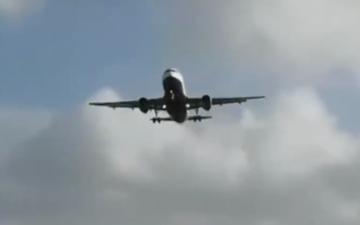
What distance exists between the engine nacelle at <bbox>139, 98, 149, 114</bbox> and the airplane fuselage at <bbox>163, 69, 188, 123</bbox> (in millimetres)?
4039

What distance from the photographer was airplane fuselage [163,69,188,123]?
470ft

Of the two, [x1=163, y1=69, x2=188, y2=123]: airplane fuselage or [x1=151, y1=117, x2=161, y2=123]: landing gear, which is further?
[x1=151, y1=117, x2=161, y2=123]: landing gear

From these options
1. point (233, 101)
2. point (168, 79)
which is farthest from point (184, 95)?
point (233, 101)

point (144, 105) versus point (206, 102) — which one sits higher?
point (206, 102)

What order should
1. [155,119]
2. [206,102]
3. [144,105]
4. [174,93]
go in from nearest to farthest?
1. [174,93]
2. [144,105]
3. [206,102]
4. [155,119]

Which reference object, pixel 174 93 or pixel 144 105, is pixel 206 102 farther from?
pixel 144 105

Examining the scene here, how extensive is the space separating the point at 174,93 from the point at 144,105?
701 centimetres

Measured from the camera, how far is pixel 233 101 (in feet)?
512


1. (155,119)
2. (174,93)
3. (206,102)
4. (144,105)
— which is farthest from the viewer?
(155,119)

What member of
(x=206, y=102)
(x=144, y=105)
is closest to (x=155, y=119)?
(x=144, y=105)

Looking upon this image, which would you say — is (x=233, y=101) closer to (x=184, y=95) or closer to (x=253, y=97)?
(x=253, y=97)

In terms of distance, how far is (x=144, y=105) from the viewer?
148375 millimetres

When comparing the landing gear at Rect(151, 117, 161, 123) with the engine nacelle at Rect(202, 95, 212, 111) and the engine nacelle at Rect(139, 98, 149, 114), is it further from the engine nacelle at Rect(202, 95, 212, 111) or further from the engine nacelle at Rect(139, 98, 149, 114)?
the engine nacelle at Rect(202, 95, 212, 111)

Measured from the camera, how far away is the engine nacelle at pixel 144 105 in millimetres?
148125
